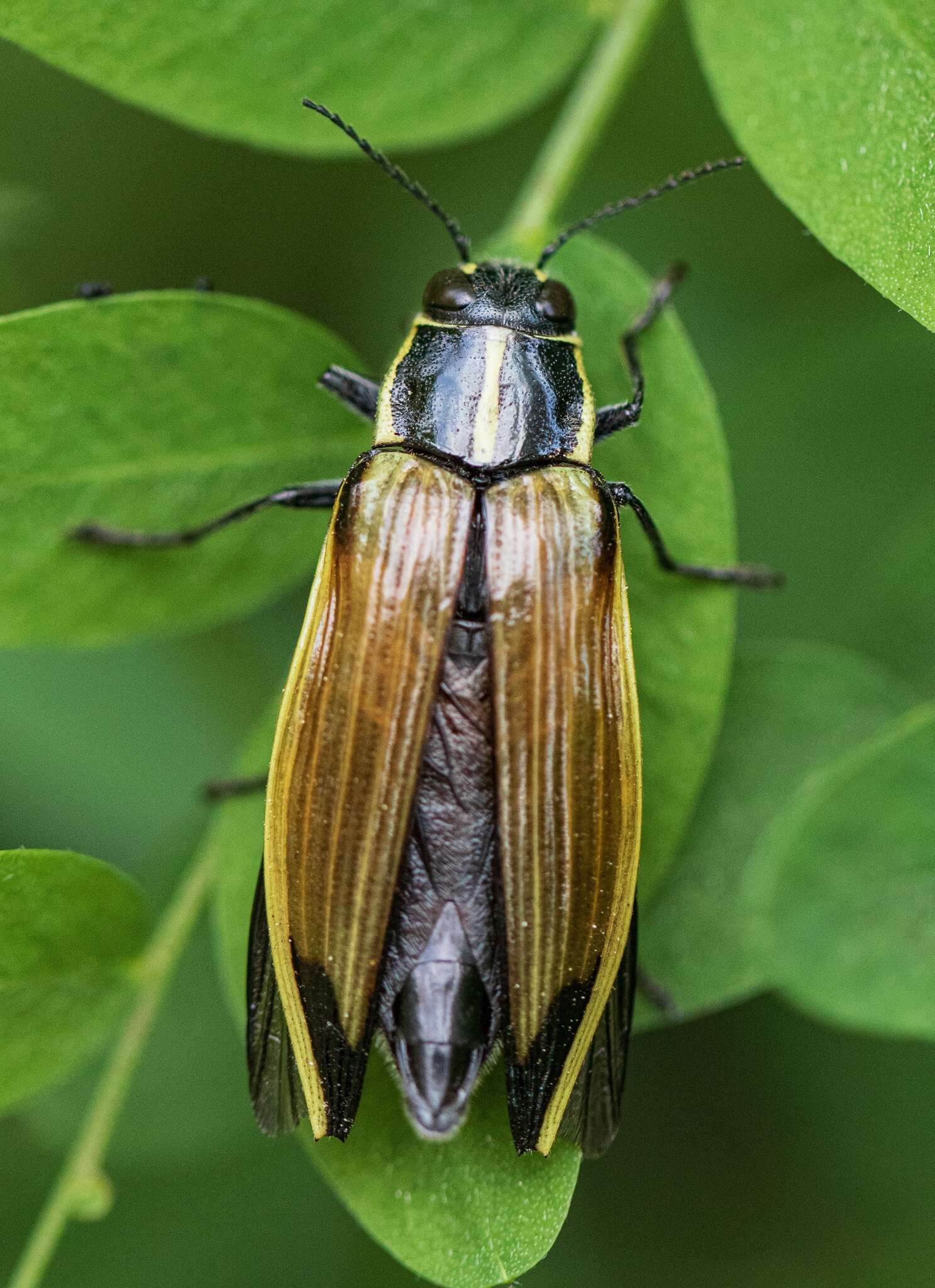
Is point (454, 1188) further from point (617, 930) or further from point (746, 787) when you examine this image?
point (746, 787)

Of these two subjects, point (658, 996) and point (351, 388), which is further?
point (351, 388)

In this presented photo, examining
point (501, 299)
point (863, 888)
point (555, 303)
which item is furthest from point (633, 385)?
point (863, 888)

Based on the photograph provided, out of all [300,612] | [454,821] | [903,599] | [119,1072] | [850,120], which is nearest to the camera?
[850,120]

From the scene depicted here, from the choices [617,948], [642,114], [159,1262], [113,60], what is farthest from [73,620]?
[642,114]

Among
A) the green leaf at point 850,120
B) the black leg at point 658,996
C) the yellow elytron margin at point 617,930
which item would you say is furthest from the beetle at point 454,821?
the green leaf at point 850,120

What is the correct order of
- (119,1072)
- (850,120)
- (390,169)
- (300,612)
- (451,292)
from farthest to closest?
(300,612) < (390,169) < (451,292) < (119,1072) < (850,120)

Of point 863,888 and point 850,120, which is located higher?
point 850,120

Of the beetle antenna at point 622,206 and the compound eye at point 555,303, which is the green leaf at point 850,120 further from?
the compound eye at point 555,303
